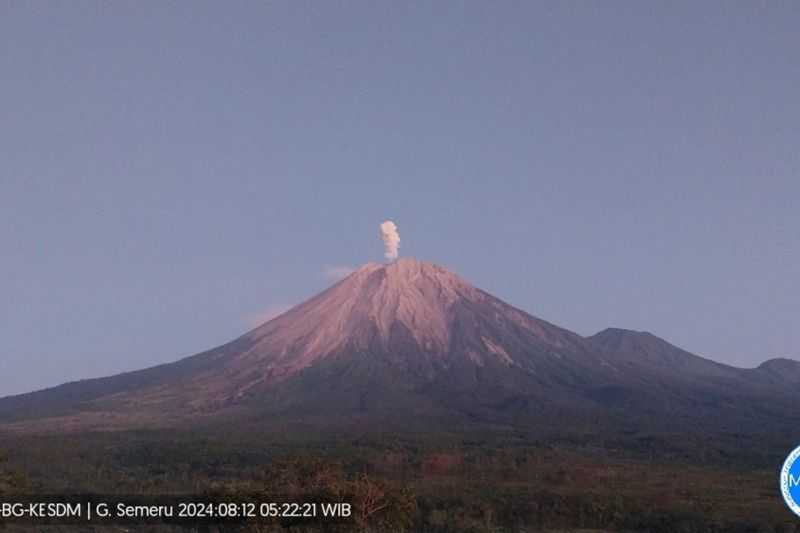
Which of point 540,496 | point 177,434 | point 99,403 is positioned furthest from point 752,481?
point 99,403

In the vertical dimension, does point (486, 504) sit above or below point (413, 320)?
below

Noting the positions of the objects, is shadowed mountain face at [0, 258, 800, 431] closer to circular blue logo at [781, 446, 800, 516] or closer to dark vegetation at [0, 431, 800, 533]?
dark vegetation at [0, 431, 800, 533]

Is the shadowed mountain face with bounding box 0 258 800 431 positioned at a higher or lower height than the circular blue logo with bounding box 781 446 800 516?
higher

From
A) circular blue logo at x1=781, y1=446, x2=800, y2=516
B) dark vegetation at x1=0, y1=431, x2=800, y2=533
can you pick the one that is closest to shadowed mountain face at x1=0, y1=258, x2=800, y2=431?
dark vegetation at x1=0, y1=431, x2=800, y2=533

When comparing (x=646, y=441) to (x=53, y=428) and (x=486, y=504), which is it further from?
(x=53, y=428)

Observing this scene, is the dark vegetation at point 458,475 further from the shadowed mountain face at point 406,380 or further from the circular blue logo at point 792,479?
the shadowed mountain face at point 406,380

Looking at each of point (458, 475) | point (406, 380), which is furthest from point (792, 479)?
point (406, 380)
